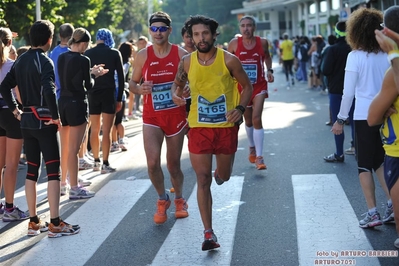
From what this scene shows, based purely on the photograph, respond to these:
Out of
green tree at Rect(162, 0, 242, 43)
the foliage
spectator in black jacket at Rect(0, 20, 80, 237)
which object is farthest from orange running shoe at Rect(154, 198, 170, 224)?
green tree at Rect(162, 0, 242, 43)

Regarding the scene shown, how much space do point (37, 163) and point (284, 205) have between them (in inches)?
108

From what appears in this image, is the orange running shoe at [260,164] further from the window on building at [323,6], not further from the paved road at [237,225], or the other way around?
the window on building at [323,6]

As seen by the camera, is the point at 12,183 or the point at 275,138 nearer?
the point at 12,183

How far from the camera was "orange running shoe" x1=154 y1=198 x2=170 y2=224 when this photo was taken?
25.2ft

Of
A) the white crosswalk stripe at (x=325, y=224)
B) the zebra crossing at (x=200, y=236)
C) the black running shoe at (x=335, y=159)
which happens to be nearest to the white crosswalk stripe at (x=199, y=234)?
the zebra crossing at (x=200, y=236)

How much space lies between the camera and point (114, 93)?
1109 centimetres

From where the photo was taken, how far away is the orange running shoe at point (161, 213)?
7680 mm

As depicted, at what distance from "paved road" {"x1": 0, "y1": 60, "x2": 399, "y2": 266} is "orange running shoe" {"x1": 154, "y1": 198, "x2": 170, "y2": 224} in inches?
3.1

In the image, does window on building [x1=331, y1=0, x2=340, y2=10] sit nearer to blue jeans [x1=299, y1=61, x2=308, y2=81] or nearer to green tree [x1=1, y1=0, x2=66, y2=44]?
blue jeans [x1=299, y1=61, x2=308, y2=81]

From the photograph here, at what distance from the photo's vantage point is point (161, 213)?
25.3 ft

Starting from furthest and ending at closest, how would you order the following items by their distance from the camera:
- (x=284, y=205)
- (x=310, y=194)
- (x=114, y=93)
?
(x=114, y=93) < (x=310, y=194) < (x=284, y=205)

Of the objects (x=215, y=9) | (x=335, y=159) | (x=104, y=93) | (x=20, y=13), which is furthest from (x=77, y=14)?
(x=215, y=9)

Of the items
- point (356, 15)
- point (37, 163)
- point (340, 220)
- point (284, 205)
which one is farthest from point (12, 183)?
point (356, 15)

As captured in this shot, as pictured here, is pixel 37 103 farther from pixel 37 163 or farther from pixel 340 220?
pixel 340 220
